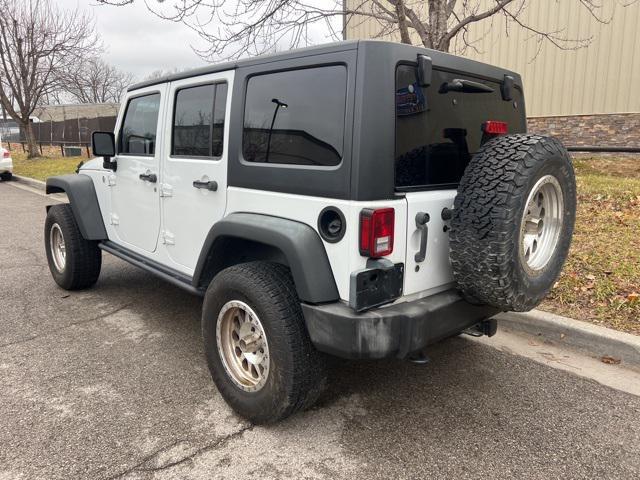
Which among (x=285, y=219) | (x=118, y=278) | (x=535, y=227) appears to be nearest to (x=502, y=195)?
(x=535, y=227)

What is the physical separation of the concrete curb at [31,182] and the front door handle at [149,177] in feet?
38.9

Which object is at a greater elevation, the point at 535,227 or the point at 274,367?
the point at 535,227

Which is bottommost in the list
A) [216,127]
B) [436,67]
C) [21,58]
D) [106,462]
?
[106,462]

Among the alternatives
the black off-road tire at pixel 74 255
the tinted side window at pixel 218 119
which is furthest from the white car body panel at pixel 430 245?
the black off-road tire at pixel 74 255

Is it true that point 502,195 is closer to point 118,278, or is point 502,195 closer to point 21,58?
point 118,278

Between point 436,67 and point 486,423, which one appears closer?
point 436,67

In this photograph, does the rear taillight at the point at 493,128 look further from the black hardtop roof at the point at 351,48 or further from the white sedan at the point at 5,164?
the white sedan at the point at 5,164

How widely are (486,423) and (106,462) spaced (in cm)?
197

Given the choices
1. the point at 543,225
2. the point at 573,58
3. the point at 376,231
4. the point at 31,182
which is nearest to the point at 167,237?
the point at 376,231

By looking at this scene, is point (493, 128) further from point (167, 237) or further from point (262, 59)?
point (167, 237)

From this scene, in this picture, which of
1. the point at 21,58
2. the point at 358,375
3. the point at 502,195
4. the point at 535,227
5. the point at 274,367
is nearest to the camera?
the point at 502,195

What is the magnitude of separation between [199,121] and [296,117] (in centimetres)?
96

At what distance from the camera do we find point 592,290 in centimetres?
411

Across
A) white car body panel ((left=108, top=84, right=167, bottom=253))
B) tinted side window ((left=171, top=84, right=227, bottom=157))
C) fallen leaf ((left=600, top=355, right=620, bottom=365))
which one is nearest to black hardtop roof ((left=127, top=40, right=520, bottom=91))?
tinted side window ((left=171, top=84, right=227, bottom=157))
